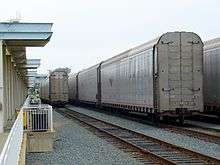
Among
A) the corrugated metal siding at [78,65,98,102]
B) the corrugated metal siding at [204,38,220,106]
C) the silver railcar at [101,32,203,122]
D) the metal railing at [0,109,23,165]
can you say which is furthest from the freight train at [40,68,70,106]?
the metal railing at [0,109,23,165]

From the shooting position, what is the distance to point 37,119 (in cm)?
1691

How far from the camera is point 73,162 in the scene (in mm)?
12945

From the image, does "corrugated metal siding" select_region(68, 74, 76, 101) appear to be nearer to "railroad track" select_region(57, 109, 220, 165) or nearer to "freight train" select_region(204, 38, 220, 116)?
"freight train" select_region(204, 38, 220, 116)

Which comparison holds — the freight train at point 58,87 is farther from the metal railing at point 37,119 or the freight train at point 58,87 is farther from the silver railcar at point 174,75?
the metal railing at point 37,119

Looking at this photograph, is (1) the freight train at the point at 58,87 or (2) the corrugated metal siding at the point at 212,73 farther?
(1) the freight train at the point at 58,87

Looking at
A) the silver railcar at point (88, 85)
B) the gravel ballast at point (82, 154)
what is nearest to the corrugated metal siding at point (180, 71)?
the gravel ballast at point (82, 154)

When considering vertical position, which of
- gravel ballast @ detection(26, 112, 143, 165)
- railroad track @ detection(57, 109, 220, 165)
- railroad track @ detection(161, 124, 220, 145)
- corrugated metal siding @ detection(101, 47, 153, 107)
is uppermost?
corrugated metal siding @ detection(101, 47, 153, 107)

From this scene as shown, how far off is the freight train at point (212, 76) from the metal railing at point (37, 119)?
379 inches

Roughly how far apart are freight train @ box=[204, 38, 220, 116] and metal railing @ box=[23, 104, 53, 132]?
31.6 ft

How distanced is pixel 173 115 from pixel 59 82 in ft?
98.8

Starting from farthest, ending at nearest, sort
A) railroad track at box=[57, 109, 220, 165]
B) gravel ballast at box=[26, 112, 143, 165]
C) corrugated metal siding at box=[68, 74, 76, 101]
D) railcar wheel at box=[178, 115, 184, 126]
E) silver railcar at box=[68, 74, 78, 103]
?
corrugated metal siding at box=[68, 74, 76, 101]
silver railcar at box=[68, 74, 78, 103]
railcar wheel at box=[178, 115, 184, 126]
gravel ballast at box=[26, 112, 143, 165]
railroad track at box=[57, 109, 220, 165]

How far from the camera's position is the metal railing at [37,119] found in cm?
1684

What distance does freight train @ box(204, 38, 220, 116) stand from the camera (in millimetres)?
24356

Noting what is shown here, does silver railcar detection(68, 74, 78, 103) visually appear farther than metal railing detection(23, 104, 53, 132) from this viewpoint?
Yes
